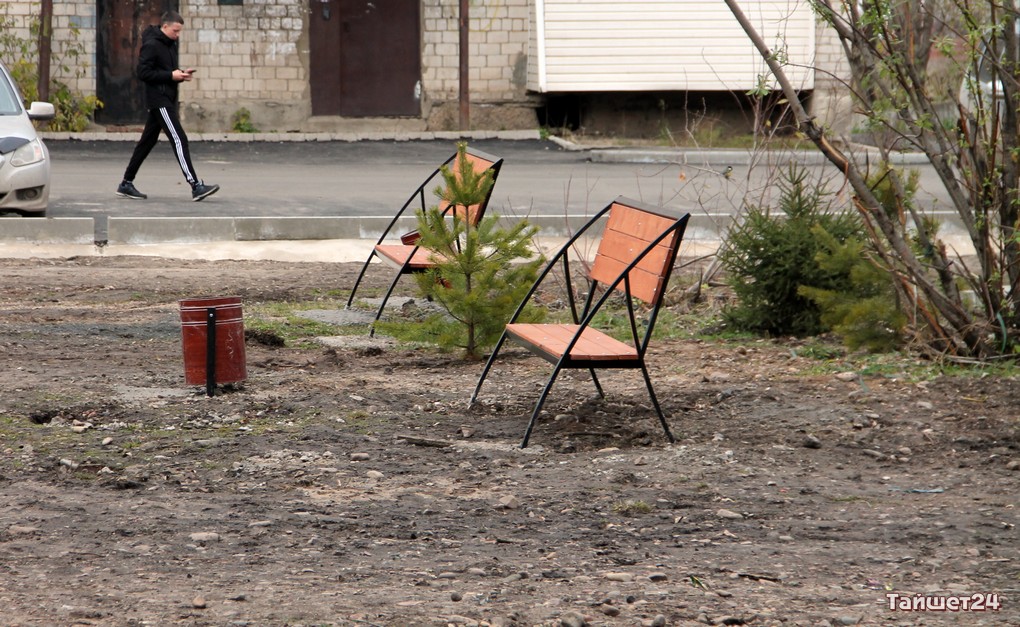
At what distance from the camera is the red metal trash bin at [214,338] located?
5934 mm

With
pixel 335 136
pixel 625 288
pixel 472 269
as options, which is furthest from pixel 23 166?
pixel 335 136

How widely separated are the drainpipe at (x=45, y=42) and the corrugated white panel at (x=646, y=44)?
8.15m

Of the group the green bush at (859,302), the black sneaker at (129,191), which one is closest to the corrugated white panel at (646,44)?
the black sneaker at (129,191)

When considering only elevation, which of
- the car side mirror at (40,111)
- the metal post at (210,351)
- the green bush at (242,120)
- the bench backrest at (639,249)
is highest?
the green bush at (242,120)

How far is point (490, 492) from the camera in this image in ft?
15.5

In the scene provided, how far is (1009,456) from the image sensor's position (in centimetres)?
520

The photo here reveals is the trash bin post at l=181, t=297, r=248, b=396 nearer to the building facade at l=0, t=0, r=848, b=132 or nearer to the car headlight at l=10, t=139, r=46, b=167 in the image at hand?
the car headlight at l=10, t=139, r=46, b=167

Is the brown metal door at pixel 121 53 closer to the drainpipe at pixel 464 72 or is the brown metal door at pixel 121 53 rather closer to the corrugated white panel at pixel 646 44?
the drainpipe at pixel 464 72

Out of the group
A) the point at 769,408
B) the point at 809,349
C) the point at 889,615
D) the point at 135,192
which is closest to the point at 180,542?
the point at 889,615

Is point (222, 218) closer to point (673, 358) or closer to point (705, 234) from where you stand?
point (705, 234)

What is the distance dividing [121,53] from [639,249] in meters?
18.2

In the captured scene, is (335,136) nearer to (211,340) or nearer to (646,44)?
(646,44)

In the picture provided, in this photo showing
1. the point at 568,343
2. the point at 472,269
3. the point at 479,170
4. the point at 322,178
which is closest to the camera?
the point at 568,343

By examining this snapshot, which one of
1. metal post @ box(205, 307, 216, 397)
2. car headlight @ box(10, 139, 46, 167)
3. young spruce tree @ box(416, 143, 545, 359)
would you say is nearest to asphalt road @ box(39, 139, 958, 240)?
car headlight @ box(10, 139, 46, 167)
